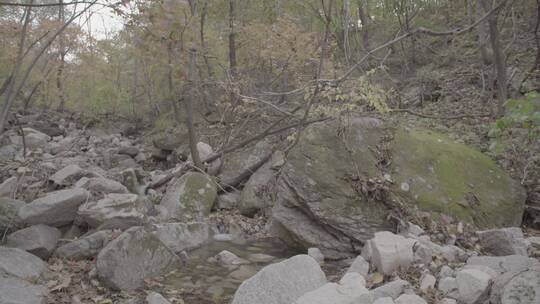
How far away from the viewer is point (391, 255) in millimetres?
3740

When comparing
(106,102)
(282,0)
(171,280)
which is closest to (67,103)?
(106,102)

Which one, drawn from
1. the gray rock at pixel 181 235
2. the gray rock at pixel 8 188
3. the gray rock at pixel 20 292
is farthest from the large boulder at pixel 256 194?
the gray rock at pixel 20 292

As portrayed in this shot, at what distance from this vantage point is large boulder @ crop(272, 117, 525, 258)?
5.08m

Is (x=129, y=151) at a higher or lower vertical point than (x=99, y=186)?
higher

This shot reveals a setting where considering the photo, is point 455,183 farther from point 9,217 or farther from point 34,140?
point 34,140

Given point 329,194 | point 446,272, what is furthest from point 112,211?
point 446,272

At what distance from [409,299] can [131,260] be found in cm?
293

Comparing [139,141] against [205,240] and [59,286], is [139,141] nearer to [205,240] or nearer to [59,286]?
[205,240]

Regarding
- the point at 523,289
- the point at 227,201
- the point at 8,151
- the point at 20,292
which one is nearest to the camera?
the point at 523,289

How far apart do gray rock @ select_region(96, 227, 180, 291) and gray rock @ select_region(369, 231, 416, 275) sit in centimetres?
242

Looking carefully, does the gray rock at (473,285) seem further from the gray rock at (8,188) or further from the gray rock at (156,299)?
the gray rock at (8,188)

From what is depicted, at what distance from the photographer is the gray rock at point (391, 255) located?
12.3 feet

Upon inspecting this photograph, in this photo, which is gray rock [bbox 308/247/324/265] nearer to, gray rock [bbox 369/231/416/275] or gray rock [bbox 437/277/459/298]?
gray rock [bbox 369/231/416/275]

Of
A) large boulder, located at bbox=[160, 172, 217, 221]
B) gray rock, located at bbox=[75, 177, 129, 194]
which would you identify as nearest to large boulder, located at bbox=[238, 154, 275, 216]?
large boulder, located at bbox=[160, 172, 217, 221]
